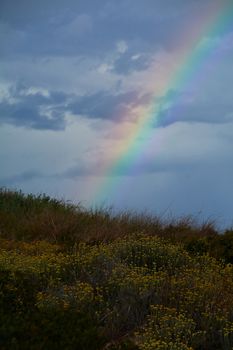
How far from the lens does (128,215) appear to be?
18594 millimetres

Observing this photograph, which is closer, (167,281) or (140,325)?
(140,325)

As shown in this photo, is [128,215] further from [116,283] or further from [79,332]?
[79,332]

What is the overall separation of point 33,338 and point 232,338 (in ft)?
8.83

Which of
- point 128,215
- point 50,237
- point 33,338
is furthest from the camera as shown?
point 128,215

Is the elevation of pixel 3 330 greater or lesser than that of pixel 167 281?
lesser

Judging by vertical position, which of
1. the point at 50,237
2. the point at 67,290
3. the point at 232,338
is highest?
the point at 50,237

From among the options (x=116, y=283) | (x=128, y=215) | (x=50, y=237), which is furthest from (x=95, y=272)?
(x=128, y=215)

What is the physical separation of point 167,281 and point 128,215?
932 centimetres

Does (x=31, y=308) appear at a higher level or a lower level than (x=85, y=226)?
lower

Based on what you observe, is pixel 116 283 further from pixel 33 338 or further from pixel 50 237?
pixel 50 237

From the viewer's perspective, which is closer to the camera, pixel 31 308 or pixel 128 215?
pixel 31 308

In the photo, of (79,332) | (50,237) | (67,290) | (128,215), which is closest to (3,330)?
(79,332)

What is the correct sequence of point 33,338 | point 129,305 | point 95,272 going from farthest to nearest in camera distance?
point 95,272, point 129,305, point 33,338

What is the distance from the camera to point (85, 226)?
16797 mm
